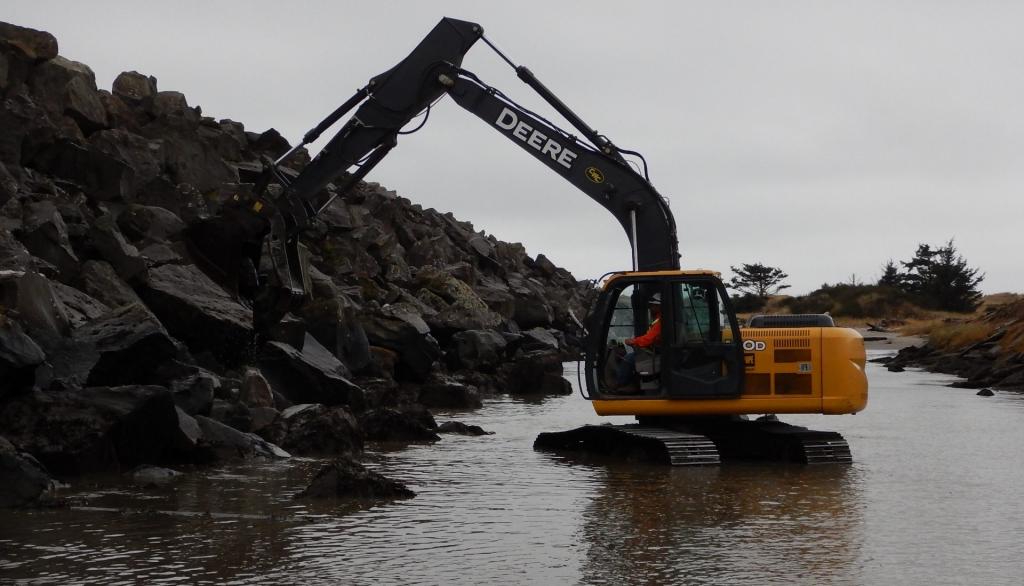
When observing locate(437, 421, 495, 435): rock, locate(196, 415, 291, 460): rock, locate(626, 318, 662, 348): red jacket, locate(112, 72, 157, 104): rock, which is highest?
locate(112, 72, 157, 104): rock

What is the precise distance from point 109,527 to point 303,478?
3228 millimetres

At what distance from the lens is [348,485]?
1112 cm

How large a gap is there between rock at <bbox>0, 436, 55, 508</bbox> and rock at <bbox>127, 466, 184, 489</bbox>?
1.28 metres

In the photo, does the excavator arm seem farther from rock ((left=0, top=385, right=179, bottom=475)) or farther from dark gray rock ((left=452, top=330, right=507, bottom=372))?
dark gray rock ((left=452, top=330, right=507, bottom=372))

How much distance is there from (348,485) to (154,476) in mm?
2199

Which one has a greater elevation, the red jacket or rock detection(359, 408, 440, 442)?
the red jacket

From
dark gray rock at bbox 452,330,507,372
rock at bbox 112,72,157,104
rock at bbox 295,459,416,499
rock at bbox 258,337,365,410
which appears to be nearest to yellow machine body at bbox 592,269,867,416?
rock at bbox 295,459,416,499

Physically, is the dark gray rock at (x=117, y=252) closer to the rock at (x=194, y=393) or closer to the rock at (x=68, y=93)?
the rock at (x=194, y=393)

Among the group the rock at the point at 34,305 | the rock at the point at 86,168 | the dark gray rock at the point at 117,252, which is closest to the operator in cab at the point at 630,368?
the rock at the point at 34,305

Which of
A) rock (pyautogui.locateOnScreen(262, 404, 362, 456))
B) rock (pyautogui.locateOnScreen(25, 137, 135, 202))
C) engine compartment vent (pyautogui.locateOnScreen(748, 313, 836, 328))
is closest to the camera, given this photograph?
rock (pyautogui.locateOnScreen(262, 404, 362, 456))

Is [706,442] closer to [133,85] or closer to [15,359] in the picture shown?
[15,359]

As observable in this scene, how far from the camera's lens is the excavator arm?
16.0 metres

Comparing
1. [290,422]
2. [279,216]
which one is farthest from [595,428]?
[279,216]

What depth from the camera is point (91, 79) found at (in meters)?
28.9
